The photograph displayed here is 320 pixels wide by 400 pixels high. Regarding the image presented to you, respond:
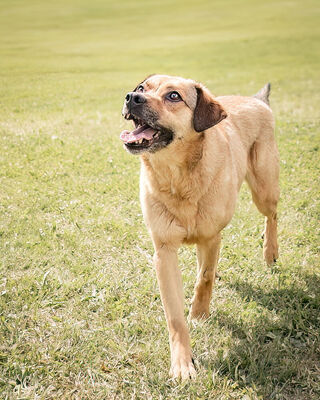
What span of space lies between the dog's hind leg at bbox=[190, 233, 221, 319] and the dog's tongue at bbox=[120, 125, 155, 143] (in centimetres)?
110

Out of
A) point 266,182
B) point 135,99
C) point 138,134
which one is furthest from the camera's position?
point 266,182

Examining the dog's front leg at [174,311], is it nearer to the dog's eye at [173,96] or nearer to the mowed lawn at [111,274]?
the mowed lawn at [111,274]

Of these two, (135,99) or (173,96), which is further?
(173,96)

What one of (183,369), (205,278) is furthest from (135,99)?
(183,369)

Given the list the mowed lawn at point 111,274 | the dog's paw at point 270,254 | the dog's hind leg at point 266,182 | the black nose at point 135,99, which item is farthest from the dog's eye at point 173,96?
the dog's paw at point 270,254

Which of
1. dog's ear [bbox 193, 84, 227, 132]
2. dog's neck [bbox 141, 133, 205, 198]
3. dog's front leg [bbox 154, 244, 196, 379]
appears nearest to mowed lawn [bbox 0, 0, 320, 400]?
dog's front leg [bbox 154, 244, 196, 379]

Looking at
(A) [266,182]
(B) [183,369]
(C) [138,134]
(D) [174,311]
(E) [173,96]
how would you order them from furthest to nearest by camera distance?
(A) [266,182]
(E) [173,96]
(C) [138,134]
(D) [174,311]
(B) [183,369]

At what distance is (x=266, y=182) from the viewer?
4.79m

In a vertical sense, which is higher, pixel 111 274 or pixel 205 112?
pixel 205 112

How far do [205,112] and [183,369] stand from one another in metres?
2.16

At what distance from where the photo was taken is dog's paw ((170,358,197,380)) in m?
3.05

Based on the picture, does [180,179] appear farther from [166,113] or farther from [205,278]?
[205,278]

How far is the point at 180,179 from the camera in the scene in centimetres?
347

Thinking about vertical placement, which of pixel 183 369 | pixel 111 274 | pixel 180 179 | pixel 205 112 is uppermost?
pixel 205 112
